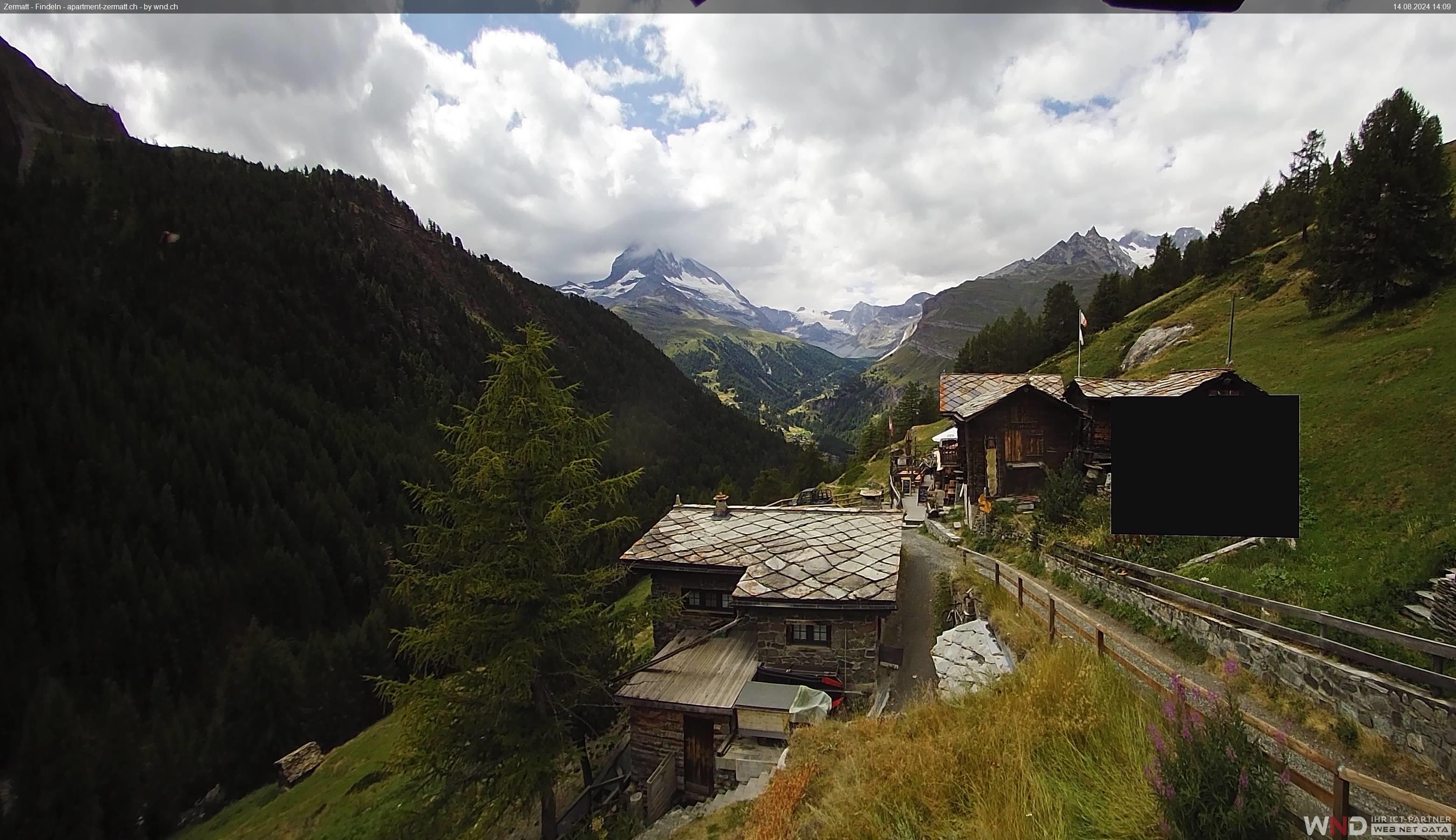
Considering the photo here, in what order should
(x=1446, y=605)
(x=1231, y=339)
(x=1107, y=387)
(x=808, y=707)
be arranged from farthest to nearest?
1. (x=1107, y=387)
2. (x=1231, y=339)
3. (x=808, y=707)
4. (x=1446, y=605)

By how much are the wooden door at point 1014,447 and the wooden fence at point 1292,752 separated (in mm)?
13540

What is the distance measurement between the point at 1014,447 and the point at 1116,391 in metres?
4.80

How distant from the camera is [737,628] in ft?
59.9

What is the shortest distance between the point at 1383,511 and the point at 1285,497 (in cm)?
1192

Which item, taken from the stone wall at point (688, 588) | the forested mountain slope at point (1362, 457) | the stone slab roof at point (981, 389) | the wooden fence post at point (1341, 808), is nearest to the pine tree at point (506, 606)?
the stone wall at point (688, 588)

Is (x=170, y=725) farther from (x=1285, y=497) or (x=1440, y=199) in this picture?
(x=1440, y=199)

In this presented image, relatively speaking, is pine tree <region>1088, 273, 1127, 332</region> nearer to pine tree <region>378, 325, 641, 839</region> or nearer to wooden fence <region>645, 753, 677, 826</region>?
wooden fence <region>645, 753, 677, 826</region>

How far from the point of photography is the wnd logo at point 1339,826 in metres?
4.47

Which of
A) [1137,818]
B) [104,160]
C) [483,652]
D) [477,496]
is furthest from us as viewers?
[104,160]

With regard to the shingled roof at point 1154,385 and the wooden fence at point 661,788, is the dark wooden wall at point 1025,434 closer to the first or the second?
the shingled roof at point 1154,385

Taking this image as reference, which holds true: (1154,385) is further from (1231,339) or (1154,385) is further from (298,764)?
(298,764)

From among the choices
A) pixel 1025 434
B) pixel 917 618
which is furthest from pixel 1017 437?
pixel 917 618

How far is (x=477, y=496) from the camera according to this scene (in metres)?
14.7

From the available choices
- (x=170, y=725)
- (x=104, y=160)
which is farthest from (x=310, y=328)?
(x=170, y=725)
